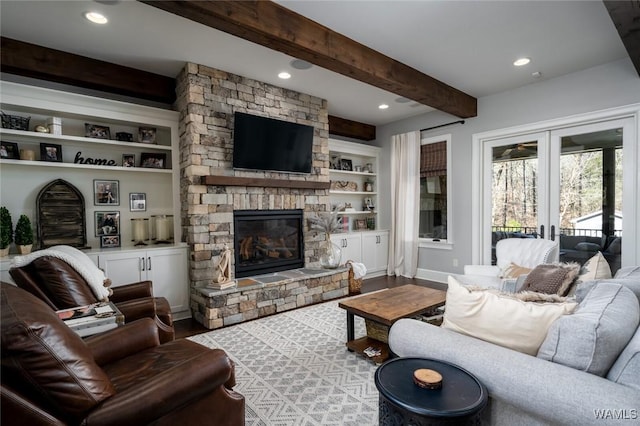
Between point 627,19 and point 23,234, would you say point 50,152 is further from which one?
point 627,19

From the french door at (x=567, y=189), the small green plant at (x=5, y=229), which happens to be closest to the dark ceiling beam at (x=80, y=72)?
the small green plant at (x=5, y=229)

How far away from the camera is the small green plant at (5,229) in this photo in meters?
2.86

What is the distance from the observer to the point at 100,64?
3305mm

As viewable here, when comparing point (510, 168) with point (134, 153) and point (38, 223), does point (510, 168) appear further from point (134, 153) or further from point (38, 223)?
point (38, 223)

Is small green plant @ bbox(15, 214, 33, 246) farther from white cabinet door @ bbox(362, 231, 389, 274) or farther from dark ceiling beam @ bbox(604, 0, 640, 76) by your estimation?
dark ceiling beam @ bbox(604, 0, 640, 76)

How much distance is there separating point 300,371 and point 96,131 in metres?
3.30

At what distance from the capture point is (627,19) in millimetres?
2273

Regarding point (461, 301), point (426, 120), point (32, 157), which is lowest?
point (461, 301)

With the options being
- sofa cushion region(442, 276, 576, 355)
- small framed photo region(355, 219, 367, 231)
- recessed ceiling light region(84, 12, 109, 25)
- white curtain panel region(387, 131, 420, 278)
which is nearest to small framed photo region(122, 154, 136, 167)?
recessed ceiling light region(84, 12, 109, 25)

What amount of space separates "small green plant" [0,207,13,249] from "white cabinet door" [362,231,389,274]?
14.5 ft

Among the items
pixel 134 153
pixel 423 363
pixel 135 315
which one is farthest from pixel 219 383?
pixel 134 153

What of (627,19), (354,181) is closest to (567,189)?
(627,19)

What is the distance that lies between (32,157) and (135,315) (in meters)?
2.12

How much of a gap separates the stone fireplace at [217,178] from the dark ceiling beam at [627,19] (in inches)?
126
